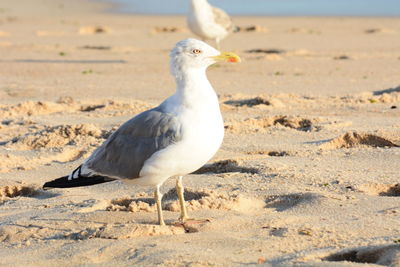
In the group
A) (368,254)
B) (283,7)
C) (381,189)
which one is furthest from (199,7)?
(283,7)

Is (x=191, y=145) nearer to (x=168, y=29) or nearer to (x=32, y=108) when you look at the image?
(x=32, y=108)

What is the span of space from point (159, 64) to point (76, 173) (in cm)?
886

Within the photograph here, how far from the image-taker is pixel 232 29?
17297 mm

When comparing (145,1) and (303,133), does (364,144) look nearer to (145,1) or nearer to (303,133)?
(303,133)

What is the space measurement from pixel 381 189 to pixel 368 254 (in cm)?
161

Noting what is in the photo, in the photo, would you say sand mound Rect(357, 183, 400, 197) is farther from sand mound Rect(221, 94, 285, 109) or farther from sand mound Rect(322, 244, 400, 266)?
sand mound Rect(221, 94, 285, 109)

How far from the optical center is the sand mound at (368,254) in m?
4.35

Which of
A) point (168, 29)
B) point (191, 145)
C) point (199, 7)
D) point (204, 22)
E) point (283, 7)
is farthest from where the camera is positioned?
point (283, 7)

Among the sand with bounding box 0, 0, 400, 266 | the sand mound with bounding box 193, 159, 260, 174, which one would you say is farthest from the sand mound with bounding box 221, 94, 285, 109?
the sand mound with bounding box 193, 159, 260, 174

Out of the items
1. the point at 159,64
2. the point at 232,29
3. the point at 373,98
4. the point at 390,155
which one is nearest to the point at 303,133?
the point at 390,155

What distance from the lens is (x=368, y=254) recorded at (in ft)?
14.6

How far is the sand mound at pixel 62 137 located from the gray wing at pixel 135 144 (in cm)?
242

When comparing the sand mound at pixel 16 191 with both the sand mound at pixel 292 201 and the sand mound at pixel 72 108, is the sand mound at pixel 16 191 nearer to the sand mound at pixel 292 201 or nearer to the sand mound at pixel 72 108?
the sand mound at pixel 292 201

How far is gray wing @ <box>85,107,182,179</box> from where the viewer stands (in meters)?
5.02
